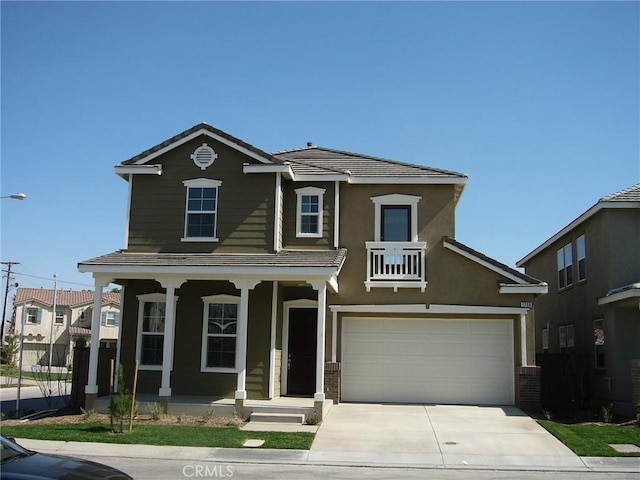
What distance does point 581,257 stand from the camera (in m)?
21.8

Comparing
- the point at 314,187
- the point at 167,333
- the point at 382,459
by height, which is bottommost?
the point at 382,459

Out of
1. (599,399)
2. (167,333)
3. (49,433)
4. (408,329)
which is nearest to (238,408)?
(167,333)

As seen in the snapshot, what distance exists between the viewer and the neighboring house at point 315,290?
18.4m

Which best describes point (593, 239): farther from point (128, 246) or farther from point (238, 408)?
point (128, 246)

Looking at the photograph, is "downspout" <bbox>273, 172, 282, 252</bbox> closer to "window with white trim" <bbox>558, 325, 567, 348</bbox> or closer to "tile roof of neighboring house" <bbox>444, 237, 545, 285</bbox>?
"tile roof of neighboring house" <bbox>444, 237, 545, 285</bbox>

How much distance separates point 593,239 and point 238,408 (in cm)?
1183

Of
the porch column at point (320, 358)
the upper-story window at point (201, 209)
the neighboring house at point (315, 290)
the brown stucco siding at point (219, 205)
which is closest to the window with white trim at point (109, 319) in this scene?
the neighboring house at point (315, 290)

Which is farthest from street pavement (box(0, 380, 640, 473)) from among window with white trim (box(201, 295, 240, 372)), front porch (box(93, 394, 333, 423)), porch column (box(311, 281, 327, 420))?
window with white trim (box(201, 295, 240, 372))

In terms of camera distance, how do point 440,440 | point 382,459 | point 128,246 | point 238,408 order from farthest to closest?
point 128,246 → point 238,408 → point 440,440 → point 382,459

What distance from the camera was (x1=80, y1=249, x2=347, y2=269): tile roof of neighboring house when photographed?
662 inches

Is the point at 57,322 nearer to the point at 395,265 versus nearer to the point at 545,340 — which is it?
the point at 545,340

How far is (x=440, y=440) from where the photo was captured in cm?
1409

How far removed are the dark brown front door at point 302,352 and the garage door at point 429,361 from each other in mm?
957

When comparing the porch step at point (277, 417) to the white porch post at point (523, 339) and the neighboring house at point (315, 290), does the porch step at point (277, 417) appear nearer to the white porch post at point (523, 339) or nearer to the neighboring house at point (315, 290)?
the neighboring house at point (315, 290)
